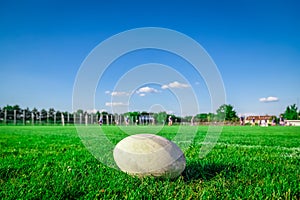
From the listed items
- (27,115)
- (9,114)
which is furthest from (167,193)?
(27,115)

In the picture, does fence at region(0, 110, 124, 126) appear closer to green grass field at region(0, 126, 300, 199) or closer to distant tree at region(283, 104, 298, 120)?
green grass field at region(0, 126, 300, 199)

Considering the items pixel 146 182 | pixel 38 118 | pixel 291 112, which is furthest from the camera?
pixel 291 112

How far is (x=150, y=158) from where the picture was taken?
3.64 metres

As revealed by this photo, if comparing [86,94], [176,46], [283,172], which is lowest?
[283,172]

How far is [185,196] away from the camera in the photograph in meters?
3.07

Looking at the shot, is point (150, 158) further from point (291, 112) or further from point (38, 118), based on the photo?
point (291, 112)

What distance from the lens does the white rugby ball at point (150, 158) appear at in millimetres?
3643

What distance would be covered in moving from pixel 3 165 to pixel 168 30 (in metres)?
3.63

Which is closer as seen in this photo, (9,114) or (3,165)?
(3,165)

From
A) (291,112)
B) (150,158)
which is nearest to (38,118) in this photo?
(150,158)

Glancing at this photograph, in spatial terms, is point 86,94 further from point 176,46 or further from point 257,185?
point 257,185

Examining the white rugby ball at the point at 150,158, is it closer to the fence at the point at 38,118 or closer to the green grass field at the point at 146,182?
the green grass field at the point at 146,182

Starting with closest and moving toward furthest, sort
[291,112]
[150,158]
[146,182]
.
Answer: [146,182], [150,158], [291,112]

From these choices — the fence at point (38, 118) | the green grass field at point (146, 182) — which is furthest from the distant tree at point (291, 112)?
the green grass field at point (146, 182)
